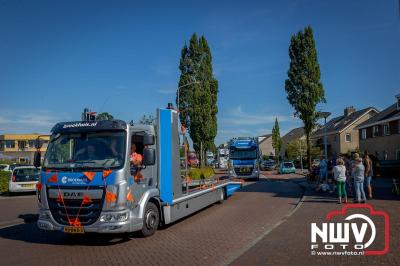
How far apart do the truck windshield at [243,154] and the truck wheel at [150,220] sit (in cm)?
2175

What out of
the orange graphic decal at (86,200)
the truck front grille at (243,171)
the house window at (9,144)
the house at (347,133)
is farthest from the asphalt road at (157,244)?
the house window at (9,144)

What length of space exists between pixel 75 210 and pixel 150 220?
1749mm

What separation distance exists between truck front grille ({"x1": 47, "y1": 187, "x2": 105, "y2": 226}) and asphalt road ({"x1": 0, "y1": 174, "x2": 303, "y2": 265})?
60 centimetres

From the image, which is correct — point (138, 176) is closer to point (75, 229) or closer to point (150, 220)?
point (150, 220)

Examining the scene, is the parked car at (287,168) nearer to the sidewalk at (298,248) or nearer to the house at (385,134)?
the house at (385,134)

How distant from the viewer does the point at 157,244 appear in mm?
8727

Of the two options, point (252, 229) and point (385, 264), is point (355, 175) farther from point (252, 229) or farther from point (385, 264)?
point (385, 264)

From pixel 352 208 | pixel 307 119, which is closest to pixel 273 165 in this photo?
pixel 307 119

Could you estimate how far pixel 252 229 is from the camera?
10188mm

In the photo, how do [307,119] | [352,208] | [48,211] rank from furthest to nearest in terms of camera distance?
1. [307,119]
2. [352,208]
3. [48,211]

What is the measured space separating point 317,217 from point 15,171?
649 inches

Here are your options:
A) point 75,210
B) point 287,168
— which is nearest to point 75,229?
point 75,210

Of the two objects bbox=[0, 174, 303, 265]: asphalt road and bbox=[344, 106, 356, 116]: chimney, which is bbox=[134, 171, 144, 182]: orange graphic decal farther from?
bbox=[344, 106, 356, 116]: chimney

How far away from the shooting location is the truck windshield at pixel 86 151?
28.5 ft
